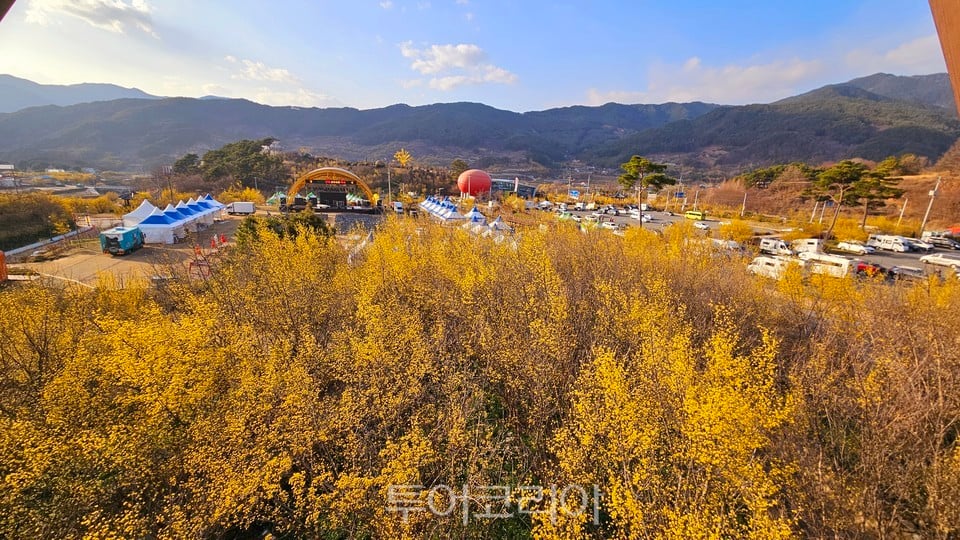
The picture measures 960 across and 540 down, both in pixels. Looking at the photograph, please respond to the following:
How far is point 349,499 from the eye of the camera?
4.98 m

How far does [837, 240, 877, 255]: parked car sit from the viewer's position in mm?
24938

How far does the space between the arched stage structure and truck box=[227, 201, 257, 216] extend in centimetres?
415

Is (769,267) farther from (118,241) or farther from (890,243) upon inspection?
(118,241)

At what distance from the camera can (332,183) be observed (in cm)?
3816

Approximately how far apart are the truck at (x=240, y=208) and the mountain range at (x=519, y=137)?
8597 centimetres

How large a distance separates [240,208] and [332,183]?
32.0ft

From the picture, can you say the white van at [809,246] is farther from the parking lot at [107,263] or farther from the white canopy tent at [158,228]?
the white canopy tent at [158,228]

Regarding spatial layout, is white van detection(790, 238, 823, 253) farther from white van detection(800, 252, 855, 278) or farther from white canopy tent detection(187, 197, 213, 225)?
white canopy tent detection(187, 197, 213, 225)

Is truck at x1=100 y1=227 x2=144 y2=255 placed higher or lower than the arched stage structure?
lower

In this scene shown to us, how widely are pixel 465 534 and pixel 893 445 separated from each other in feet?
22.7

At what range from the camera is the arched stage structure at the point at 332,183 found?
3645cm

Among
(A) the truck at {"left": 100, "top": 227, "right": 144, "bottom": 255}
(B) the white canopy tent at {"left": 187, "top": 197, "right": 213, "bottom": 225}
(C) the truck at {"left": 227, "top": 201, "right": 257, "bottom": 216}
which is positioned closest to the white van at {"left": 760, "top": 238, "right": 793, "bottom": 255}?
(A) the truck at {"left": 100, "top": 227, "right": 144, "bottom": 255}

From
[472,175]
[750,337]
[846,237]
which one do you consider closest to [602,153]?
[472,175]

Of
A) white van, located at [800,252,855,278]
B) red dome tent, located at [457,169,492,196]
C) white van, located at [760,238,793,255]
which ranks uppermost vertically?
red dome tent, located at [457,169,492,196]
